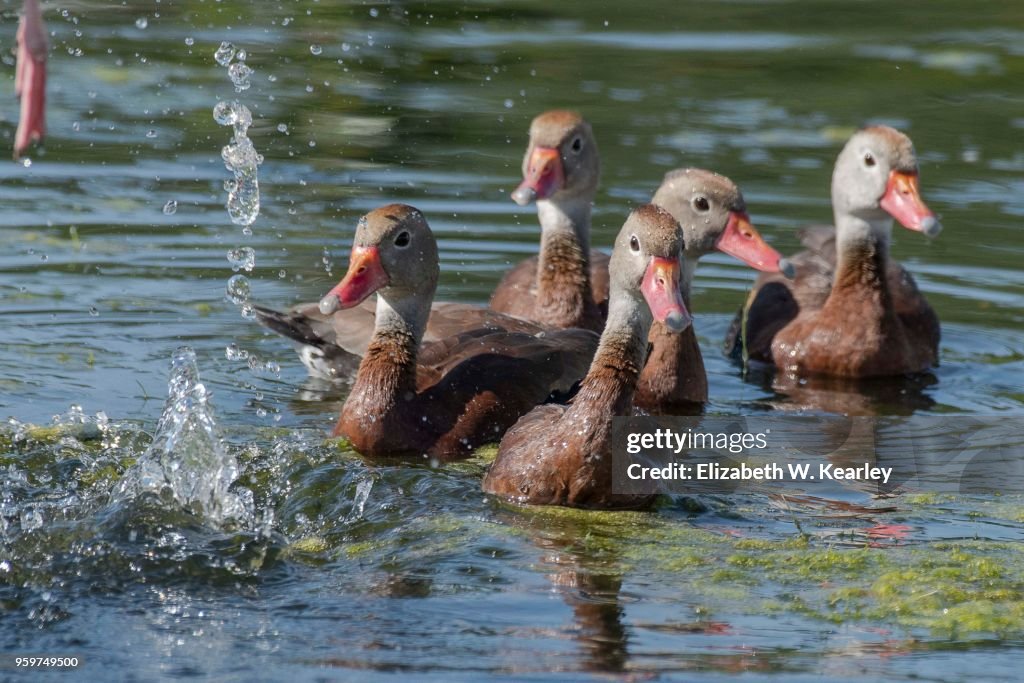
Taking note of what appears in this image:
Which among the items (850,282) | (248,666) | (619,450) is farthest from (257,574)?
(850,282)

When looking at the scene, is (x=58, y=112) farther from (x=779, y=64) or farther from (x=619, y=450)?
(x=619, y=450)

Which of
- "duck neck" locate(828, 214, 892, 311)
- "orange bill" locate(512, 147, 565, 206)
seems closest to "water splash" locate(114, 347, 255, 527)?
"orange bill" locate(512, 147, 565, 206)

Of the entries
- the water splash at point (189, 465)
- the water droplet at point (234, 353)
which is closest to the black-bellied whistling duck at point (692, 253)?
the water droplet at point (234, 353)

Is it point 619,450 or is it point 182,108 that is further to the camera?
A: point 182,108

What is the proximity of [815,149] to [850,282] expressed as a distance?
11.5ft

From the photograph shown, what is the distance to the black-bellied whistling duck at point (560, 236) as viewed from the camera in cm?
958

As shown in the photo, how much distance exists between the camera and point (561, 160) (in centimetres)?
987

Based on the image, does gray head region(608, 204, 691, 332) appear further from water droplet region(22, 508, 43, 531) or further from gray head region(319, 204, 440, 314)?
water droplet region(22, 508, 43, 531)

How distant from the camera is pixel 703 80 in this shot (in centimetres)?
1451

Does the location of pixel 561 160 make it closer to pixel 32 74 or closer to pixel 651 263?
pixel 651 263

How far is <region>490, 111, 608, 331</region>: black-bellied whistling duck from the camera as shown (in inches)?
377

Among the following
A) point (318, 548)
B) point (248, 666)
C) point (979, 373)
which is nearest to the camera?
point (248, 666)

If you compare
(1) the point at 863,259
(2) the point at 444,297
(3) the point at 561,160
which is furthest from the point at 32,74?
(1) the point at 863,259

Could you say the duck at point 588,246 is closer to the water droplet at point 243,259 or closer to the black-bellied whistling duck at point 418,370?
the black-bellied whistling duck at point 418,370
